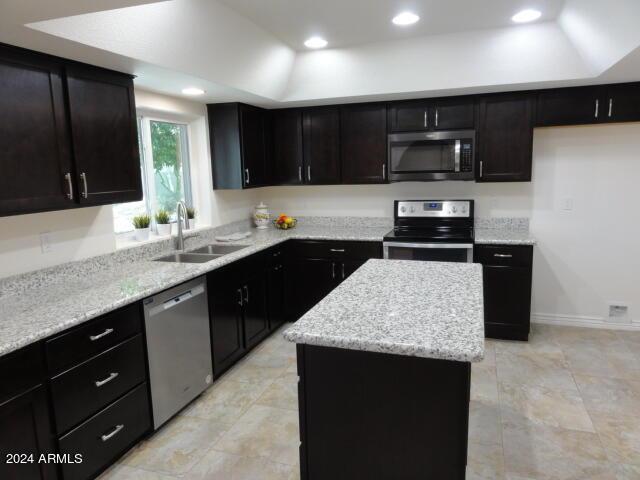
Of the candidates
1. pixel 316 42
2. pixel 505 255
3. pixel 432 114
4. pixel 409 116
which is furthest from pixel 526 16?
pixel 505 255

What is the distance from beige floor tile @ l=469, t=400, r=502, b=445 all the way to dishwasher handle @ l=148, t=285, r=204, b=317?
1.84m

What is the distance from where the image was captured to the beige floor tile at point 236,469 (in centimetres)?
226

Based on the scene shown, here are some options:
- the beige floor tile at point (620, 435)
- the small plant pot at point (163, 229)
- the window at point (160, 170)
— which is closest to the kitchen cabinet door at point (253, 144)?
the window at point (160, 170)

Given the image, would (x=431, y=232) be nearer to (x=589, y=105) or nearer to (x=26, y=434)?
(x=589, y=105)

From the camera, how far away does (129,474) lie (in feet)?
7.50

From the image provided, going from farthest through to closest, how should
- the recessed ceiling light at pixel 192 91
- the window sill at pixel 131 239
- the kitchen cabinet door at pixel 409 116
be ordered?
the kitchen cabinet door at pixel 409 116 → the recessed ceiling light at pixel 192 91 → the window sill at pixel 131 239

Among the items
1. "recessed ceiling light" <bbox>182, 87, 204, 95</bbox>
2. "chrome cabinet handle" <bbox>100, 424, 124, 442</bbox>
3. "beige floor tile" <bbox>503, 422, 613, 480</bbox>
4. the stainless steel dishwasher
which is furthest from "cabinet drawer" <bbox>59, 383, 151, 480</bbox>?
"recessed ceiling light" <bbox>182, 87, 204, 95</bbox>

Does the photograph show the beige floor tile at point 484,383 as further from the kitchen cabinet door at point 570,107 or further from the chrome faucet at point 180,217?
the chrome faucet at point 180,217

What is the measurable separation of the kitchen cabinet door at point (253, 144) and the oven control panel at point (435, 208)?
4.52 feet

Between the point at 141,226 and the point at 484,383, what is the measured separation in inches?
106

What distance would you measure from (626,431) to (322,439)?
6.35 ft

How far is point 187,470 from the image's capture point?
231cm

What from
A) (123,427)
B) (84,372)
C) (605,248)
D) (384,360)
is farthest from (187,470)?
(605,248)

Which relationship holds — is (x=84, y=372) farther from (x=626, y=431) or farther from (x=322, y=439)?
(x=626, y=431)
